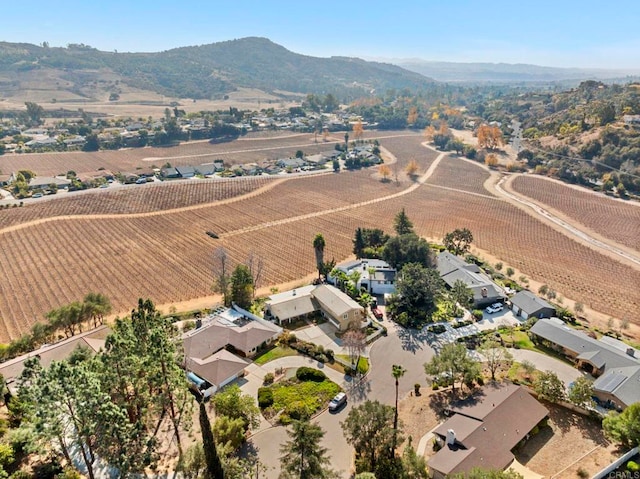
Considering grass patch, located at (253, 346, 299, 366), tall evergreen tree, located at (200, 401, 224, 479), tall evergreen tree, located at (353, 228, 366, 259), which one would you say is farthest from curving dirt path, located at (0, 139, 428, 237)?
tall evergreen tree, located at (200, 401, 224, 479)

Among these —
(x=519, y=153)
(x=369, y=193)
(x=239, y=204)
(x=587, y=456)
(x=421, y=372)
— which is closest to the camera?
(x=587, y=456)

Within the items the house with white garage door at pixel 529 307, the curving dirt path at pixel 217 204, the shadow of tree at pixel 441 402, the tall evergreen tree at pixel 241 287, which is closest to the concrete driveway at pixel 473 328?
the house with white garage door at pixel 529 307

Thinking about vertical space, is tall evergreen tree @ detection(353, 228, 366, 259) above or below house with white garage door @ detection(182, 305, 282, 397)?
above

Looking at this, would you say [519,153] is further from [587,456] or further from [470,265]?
[587,456]

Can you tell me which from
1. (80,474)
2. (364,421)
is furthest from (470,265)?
(80,474)

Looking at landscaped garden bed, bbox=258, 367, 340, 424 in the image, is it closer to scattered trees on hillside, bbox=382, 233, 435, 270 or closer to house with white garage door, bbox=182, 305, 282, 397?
house with white garage door, bbox=182, 305, 282, 397

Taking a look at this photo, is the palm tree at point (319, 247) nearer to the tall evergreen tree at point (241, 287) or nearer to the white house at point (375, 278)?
the white house at point (375, 278)
